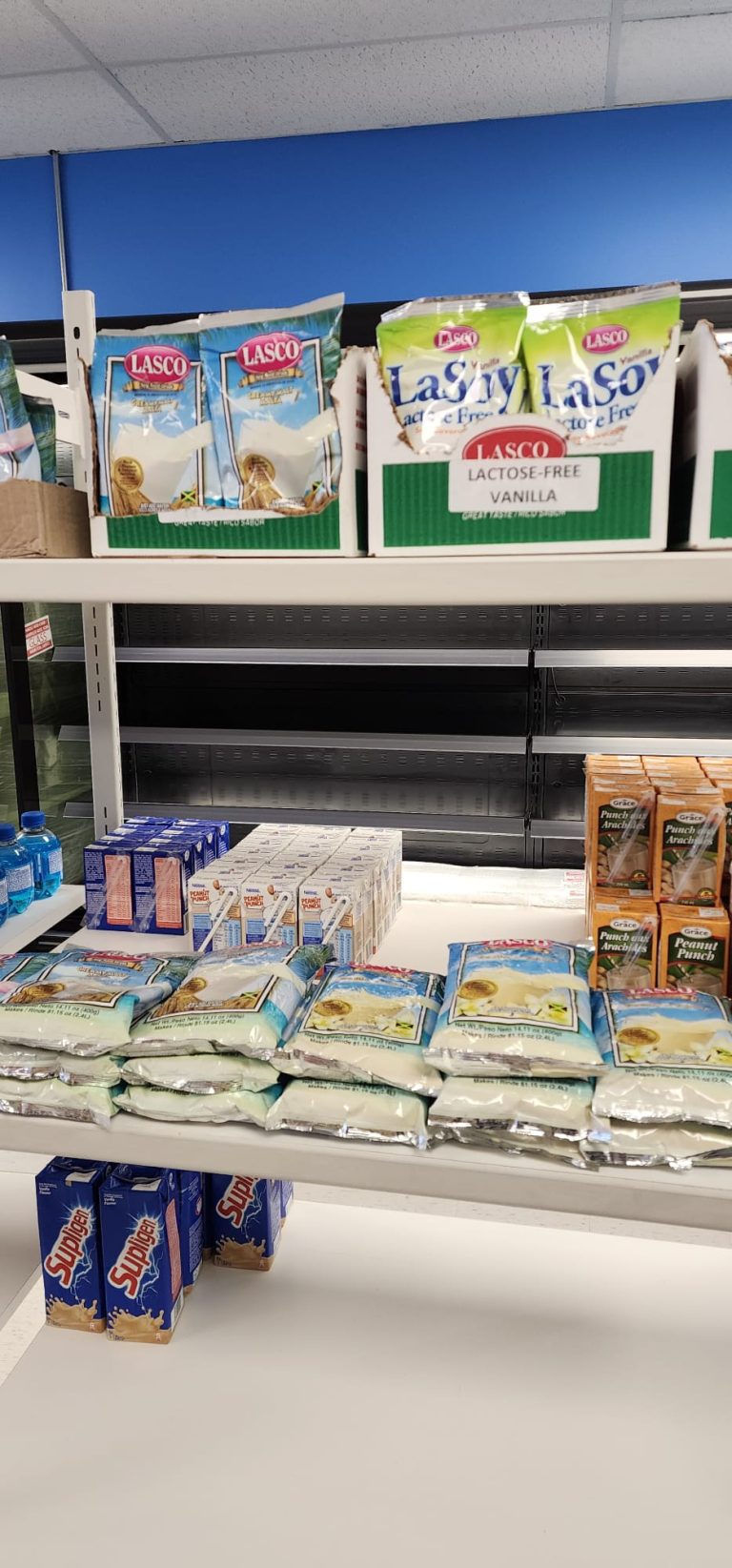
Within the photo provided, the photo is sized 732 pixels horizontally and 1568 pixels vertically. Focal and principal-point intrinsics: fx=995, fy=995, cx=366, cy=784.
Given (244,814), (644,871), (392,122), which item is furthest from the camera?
(244,814)

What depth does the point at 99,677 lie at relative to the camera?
5.96 feet

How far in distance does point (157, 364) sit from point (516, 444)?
1.20ft

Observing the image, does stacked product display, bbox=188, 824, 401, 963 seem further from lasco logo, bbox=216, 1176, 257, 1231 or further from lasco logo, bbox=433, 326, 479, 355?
lasco logo, bbox=433, 326, 479, 355

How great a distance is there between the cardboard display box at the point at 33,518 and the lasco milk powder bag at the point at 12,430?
4 cm

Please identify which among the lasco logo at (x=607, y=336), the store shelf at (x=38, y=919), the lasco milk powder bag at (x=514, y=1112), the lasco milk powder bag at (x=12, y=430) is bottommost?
the store shelf at (x=38, y=919)

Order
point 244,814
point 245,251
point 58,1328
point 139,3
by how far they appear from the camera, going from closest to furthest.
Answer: point 58,1328, point 139,3, point 245,251, point 244,814

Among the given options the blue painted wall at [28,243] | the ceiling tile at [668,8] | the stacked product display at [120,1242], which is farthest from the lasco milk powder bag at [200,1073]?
the blue painted wall at [28,243]

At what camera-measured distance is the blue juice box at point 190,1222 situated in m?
1.39

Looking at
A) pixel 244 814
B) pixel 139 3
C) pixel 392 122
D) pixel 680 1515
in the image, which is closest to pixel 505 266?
pixel 392 122

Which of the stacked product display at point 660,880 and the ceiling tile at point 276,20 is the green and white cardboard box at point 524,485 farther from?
the ceiling tile at point 276,20

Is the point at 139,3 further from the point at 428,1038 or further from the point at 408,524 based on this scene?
the point at 428,1038

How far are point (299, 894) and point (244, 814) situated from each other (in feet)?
9.44

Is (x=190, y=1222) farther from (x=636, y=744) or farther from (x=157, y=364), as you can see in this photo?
(x=636, y=744)

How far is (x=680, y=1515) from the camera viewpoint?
44.5 inches
